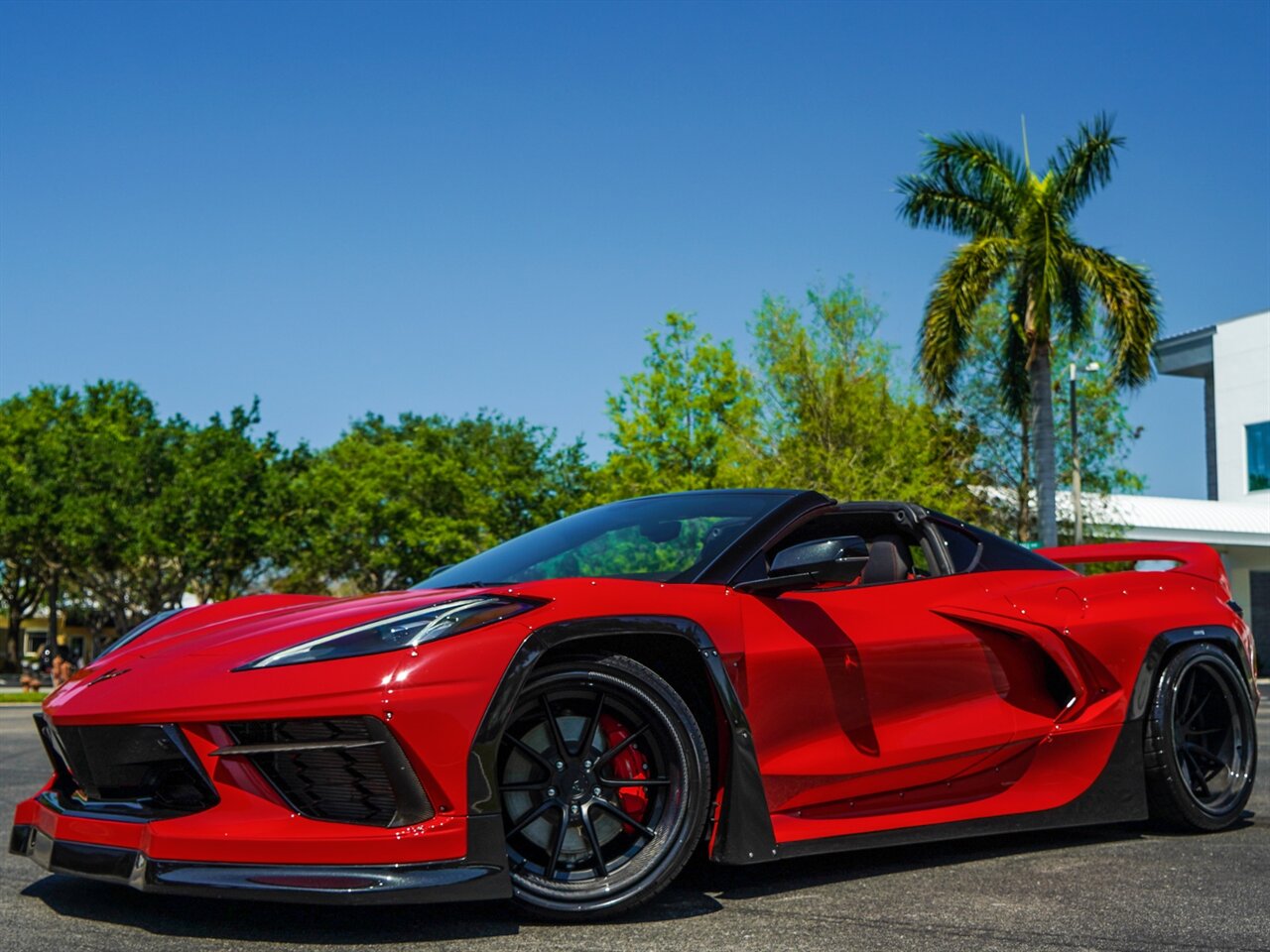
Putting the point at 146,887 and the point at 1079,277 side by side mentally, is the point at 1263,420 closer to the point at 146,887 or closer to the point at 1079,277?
the point at 1079,277

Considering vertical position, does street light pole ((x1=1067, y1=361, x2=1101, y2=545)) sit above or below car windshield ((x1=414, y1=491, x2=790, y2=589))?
above

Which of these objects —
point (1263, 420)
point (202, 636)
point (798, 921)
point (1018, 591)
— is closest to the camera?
point (798, 921)

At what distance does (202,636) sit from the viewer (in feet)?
13.3

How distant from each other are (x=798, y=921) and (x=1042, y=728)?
1.64 m

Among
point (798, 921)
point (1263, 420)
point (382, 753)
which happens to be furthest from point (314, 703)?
point (1263, 420)

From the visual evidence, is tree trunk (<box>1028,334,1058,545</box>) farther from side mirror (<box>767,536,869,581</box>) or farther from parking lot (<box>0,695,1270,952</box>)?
side mirror (<box>767,536,869,581</box>)

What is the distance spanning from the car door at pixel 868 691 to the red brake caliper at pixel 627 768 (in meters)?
0.39

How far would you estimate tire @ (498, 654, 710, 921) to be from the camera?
3.65 metres

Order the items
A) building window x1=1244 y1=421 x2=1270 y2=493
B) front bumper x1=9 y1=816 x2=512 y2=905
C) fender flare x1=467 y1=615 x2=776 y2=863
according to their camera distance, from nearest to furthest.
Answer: front bumper x1=9 y1=816 x2=512 y2=905 < fender flare x1=467 y1=615 x2=776 y2=863 < building window x1=1244 y1=421 x2=1270 y2=493

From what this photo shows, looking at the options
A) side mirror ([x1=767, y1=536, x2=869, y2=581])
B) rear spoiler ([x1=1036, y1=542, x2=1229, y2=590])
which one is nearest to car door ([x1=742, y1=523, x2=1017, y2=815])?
side mirror ([x1=767, y1=536, x2=869, y2=581])

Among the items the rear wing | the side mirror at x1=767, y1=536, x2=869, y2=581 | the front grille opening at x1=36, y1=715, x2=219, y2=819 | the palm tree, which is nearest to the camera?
the front grille opening at x1=36, y1=715, x2=219, y2=819

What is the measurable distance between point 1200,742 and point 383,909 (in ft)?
11.7

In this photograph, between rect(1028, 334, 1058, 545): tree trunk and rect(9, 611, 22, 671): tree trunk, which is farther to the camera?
rect(9, 611, 22, 671): tree trunk

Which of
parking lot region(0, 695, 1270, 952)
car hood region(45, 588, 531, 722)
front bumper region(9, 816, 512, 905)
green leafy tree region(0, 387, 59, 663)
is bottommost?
parking lot region(0, 695, 1270, 952)
